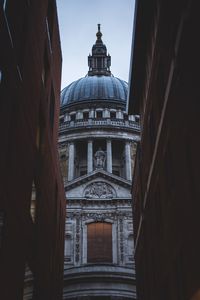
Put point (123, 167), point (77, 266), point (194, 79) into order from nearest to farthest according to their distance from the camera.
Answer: point (194, 79) < point (77, 266) < point (123, 167)

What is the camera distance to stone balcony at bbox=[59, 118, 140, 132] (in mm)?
64637

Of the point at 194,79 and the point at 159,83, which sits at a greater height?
the point at 159,83

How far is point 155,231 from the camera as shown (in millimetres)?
19016

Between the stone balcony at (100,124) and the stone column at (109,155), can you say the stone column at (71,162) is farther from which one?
the stone column at (109,155)

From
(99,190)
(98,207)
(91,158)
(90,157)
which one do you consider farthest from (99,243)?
(90,157)

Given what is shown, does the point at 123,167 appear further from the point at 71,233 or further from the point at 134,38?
the point at 134,38

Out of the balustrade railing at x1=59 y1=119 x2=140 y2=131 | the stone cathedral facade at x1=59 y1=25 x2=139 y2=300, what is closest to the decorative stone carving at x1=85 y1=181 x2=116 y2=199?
the stone cathedral facade at x1=59 y1=25 x2=139 y2=300

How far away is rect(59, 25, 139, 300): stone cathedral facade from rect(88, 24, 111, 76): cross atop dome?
592 inches

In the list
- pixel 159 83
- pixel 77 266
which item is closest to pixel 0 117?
pixel 159 83

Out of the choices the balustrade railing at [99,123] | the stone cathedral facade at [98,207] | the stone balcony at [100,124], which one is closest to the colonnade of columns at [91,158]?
the stone cathedral facade at [98,207]

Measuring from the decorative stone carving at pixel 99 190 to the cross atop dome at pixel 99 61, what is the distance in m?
40.0

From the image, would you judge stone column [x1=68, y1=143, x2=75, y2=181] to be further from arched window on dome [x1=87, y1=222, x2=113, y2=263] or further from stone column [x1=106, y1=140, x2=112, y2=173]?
arched window on dome [x1=87, y1=222, x2=113, y2=263]

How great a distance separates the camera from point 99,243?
133 ft

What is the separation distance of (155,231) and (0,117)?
9.33 m
